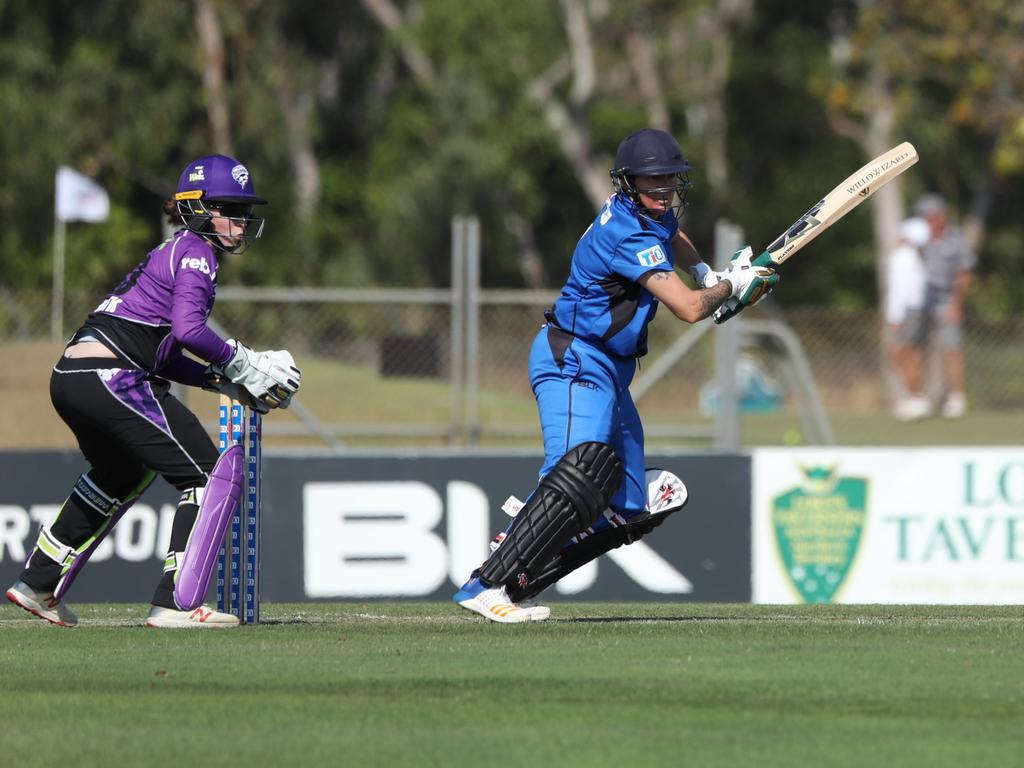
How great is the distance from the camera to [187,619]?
7805 millimetres

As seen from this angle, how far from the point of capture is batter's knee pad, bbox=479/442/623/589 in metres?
7.73

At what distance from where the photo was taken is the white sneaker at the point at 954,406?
17.3 m

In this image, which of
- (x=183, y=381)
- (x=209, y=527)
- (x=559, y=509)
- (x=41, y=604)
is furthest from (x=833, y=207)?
(x=41, y=604)

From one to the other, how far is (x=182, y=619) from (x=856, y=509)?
6.44m

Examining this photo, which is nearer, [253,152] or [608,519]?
[608,519]

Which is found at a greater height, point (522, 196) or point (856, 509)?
Answer: point (522, 196)

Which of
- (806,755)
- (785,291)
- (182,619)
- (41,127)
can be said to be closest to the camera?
(806,755)

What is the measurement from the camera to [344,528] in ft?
42.2

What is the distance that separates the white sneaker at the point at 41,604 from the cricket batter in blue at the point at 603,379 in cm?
168

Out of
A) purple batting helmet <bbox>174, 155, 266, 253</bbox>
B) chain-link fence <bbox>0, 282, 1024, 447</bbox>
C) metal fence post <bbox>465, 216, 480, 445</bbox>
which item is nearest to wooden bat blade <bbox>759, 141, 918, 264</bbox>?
purple batting helmet <bbox>174, 155, 266, 253</bbox>

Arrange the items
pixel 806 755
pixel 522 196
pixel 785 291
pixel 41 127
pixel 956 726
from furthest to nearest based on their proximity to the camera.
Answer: pixel 785 291 < pixel 522 196 < pixel 41 127 < pixel 956 726 < pixel 806 755

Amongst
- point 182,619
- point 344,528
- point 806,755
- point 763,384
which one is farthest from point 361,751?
point 763,384

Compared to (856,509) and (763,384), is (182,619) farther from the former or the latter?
(763,384)

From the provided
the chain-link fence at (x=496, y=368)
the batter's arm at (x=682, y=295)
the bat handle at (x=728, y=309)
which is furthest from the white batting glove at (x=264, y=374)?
the chain-link fence at (x=496, y=368)
